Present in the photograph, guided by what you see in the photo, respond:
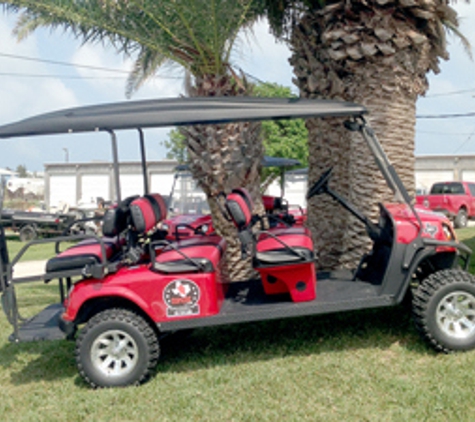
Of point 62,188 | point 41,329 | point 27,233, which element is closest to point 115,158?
point 41,329

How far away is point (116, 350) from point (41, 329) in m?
0.66

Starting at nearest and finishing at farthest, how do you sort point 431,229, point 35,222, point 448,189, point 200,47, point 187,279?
point 187,279
point 431,229
point 200,47
point 35,222
point 448,189

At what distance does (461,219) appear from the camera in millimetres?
17375

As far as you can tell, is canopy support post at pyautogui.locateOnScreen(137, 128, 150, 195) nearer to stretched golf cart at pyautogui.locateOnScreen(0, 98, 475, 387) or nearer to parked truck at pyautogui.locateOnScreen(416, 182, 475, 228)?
stretched golf cart at pyautogui.locateOnScreen(0, 98, 475, 387)

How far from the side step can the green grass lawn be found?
406 millimetres

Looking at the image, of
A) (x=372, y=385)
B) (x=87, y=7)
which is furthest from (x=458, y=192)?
(x=372, y=385)

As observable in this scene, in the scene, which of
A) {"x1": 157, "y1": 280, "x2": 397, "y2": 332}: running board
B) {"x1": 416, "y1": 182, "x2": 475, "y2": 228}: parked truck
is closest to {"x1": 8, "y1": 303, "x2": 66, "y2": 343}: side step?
{"x1": 157, "y1": 280, "x2": 397, "y2": 332}: running board

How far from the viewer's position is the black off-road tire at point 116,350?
4.14 metres

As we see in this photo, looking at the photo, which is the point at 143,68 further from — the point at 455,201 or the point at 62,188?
the point at 455,201

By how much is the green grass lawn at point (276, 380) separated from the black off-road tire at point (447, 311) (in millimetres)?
129

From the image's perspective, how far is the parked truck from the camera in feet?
56.6

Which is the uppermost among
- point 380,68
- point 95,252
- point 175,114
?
point 380,68

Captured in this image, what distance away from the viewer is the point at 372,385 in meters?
3.84

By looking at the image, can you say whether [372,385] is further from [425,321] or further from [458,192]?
[458,192]
